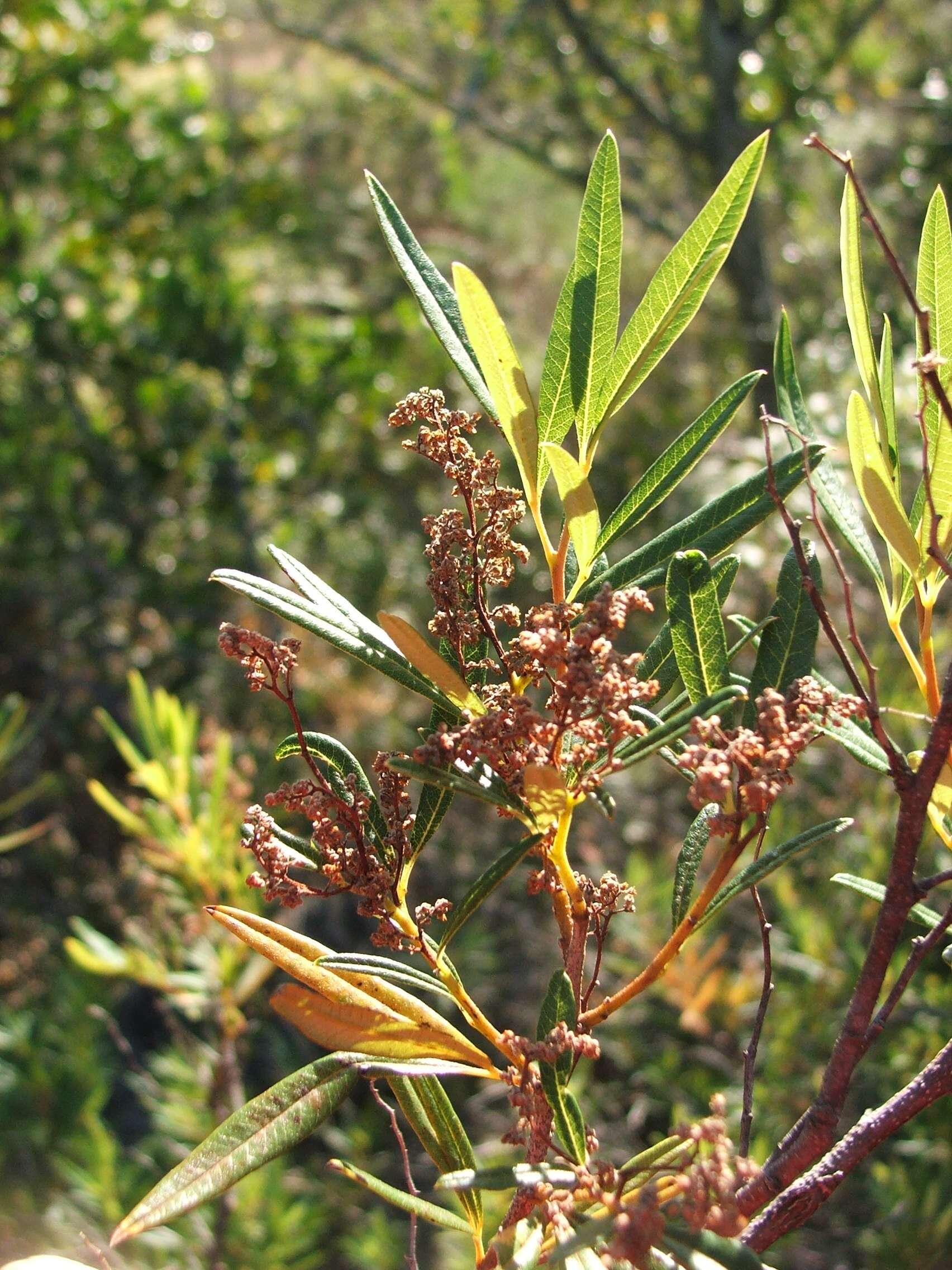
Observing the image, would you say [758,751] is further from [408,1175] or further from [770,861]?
[408,1175]

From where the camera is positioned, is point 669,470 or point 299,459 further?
point 299,459

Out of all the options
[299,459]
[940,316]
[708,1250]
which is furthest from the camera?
[299,459]

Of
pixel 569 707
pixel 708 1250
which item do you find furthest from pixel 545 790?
pixel 708 1250

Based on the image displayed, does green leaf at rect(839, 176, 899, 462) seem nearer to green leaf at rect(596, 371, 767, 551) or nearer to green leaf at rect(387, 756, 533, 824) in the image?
green leaf at rect(596, 371, 767, 551)

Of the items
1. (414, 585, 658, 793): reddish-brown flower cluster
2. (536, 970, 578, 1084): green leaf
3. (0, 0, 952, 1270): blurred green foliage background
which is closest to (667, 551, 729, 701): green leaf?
(414, 585, 658, 793): reddish-brown flower cluster

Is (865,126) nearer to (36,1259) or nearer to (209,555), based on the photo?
(209,555)

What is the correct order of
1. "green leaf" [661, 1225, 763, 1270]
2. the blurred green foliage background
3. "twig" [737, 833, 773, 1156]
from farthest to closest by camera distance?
the blurred green foliage background, "twig" [737, 833, 773, 1156], "green leaf" [661, 1225, 763, 1270]

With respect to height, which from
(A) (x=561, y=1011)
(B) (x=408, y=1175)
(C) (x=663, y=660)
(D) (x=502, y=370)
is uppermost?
(D) (x=502, y=370)

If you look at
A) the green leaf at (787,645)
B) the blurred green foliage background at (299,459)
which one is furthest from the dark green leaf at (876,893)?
the blurred green foliage background at (299,459)
